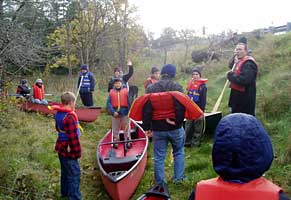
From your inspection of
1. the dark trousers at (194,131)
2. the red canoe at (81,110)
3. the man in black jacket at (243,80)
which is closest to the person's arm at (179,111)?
the man in black jacket at (243,80)

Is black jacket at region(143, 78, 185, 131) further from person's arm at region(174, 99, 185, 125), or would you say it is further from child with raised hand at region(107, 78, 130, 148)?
child with raised hand at region(107, 78, 130, 148)

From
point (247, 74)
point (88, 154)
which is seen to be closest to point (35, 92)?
point (88, 154)

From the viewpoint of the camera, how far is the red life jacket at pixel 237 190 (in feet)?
5.74

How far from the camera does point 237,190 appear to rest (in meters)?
1.80

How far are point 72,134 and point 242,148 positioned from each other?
3.17m

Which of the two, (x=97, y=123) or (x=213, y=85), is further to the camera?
(x=213, y=85)

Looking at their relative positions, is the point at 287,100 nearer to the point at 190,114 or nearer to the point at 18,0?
the point at 190,114

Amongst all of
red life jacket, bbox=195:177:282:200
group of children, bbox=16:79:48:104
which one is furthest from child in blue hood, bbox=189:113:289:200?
group of children, bbox=16:79:48:104

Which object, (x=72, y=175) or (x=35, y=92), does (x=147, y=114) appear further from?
(x=35, y=92)

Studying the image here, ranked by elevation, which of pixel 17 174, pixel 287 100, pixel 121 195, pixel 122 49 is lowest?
pixel 121 195

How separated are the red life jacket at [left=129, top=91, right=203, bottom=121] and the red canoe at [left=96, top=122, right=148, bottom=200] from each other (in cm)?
84

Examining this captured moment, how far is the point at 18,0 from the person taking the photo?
385 inches

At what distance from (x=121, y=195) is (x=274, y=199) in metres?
3.38

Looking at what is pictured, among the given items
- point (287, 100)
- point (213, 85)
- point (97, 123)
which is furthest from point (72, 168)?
point (213, 85)
